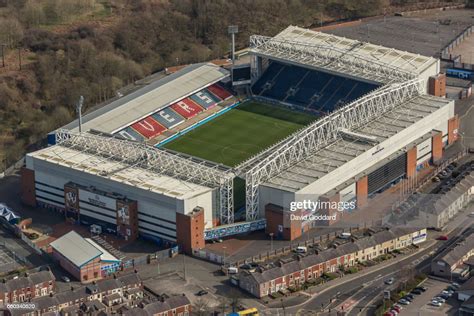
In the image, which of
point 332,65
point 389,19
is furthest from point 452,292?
point 389,19

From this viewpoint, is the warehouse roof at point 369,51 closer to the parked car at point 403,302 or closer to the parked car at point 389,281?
the parked car at point 389,281

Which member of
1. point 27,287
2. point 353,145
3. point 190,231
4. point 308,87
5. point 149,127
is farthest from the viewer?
point 308,87

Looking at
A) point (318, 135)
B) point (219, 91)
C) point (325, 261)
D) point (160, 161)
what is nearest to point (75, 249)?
point (160, 161)

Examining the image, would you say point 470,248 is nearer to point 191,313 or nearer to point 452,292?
point 452,292

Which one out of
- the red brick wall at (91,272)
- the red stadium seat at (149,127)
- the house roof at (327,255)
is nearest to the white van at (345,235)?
the house roof at (327,255)

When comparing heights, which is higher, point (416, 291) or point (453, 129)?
point (453, 129)

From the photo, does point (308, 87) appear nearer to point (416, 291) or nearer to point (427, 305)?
point (416, 291)

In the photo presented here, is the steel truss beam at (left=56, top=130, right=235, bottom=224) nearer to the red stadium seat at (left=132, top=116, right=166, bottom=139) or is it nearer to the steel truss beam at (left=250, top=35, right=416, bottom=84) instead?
the red stadium seat at (left=132, top=116, right=166, bottom=139)
